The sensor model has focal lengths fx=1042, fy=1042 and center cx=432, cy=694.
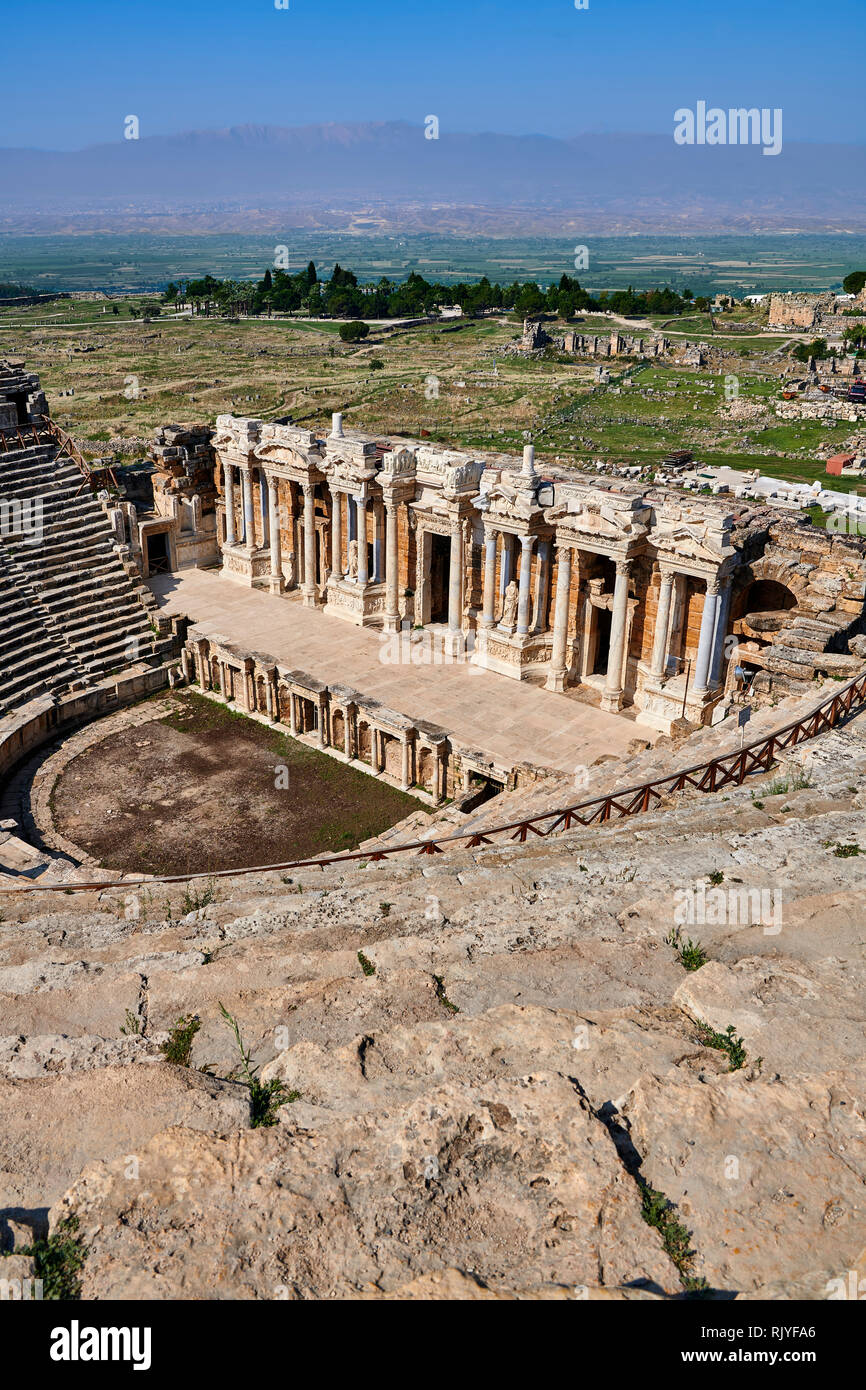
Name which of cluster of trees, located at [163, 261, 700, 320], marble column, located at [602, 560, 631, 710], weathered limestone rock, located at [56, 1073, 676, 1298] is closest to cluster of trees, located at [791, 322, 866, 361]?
cluster of trees, located at [163, 261, 700, 320]

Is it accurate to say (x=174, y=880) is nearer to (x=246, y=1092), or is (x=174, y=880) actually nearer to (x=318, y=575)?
(x=246, y=1092)

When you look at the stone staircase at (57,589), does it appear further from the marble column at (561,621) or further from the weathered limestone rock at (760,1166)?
the weathered limestone rock at (760,1166)

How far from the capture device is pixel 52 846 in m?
24.6

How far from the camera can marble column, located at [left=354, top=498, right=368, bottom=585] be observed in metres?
34.5

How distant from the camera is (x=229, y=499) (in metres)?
39.6

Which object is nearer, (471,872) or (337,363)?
(471,872)

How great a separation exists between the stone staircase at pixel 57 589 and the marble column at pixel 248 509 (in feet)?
17.1

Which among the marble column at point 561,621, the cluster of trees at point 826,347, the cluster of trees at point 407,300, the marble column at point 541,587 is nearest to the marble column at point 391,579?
the marble column at point 541,587

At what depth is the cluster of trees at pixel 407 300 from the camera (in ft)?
484

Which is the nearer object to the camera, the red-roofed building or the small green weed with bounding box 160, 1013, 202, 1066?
the small green weed with bounding box 160, 1013, 202, 1066

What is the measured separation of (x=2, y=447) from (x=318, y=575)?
11689 mm

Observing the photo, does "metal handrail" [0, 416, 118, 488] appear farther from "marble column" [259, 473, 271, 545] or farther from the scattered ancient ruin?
the scattered ancient ruin

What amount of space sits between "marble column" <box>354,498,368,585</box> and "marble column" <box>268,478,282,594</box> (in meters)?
4.05

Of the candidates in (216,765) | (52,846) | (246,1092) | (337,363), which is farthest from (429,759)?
(337,363)
